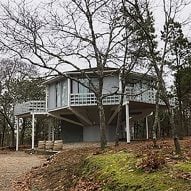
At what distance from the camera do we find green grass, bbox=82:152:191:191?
18.7 feet

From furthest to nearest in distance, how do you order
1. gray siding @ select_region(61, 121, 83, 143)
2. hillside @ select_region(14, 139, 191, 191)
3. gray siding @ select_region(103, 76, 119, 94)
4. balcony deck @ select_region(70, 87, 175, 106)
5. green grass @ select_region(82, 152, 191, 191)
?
gray siding @ select_region(61, 121, 83, 143)
gray siding @ select_region(103, 76, 119, 94)
balcony deck @ select_region(70, 87, 175, 106)
hillside @ select_region(14, 139, 191, 191)
green grass @ select_region(82, 152, 191, 191)

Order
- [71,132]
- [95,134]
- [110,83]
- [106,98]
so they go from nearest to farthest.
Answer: [106,98]
[110,83]
[95,134]
[71,132]

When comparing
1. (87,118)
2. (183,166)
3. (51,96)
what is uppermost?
(51,96)

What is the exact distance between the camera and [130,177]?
6754mm

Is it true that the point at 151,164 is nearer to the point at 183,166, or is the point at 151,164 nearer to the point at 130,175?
the point at 130,175

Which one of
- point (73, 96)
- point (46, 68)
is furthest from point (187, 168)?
point (73, 96)

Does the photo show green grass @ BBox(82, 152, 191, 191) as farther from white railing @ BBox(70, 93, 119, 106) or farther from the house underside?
the house underside

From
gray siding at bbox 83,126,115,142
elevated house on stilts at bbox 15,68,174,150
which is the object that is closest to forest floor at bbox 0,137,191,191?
elevated house on stilts at bbox 15,68,174,150

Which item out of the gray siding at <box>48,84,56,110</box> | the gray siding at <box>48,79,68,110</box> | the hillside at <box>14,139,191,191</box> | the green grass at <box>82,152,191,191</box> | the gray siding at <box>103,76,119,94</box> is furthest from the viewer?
the gray siding at <box>48,84,56,110</box>

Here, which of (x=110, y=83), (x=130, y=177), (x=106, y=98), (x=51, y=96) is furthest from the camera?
(x=51, y=96)

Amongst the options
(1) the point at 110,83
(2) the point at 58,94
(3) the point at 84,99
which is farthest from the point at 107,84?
(2) the point at 58,94

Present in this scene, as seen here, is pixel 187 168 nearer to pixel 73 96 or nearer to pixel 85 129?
pixel 73 96

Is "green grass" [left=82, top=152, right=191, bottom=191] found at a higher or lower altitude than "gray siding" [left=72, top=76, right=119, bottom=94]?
lower

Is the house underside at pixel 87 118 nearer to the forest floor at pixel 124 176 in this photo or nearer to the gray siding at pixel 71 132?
the gray siding at pixel 71 132
